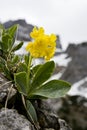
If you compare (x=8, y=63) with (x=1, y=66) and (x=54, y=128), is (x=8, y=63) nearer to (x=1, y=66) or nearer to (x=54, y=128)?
(x=1, y=66)

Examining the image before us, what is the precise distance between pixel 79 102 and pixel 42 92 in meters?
8.91

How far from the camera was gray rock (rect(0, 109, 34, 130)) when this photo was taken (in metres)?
2.36

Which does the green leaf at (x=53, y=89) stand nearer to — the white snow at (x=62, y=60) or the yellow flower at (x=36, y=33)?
the yellow flower at (x=36, y=33)

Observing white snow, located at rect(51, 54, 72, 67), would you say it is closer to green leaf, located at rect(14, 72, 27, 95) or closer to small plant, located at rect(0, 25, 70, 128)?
small plant, located at rect(0, 25, 70, 128)

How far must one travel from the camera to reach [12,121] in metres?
2.41

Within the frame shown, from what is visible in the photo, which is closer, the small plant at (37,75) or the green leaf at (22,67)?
the small plant at (37,75)

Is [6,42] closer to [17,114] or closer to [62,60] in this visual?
[17,114]

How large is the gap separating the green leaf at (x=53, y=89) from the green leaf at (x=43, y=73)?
45 mm

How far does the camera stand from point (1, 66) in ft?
9.80

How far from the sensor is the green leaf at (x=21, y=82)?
8.89ft

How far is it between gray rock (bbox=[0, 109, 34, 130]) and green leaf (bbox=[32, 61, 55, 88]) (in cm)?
37

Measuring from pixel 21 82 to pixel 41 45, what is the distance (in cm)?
28

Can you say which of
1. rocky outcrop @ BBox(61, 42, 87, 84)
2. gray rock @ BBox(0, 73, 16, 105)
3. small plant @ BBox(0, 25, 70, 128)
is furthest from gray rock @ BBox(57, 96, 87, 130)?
gray rock @ BBox(0, 73, 16, 105)

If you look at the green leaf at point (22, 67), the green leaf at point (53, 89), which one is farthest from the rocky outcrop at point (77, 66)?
the green leaf at point (53, 89)
